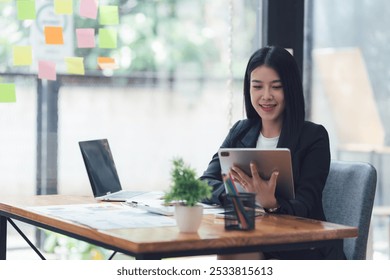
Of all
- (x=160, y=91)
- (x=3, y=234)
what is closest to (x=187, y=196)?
(x=3, y=234)

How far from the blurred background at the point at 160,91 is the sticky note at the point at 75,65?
2 centimetres

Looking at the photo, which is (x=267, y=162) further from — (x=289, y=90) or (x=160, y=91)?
(x=160, y=91)

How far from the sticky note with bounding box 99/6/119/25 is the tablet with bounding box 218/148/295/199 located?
1161 mm

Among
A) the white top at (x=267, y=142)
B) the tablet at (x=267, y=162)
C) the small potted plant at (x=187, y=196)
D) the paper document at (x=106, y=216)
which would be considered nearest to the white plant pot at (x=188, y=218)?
the small potted plant at (x=187, y=196)

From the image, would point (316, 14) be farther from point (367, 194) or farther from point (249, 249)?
point (249, 249)

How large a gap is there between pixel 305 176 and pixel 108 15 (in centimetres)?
124

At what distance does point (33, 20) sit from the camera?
3.00 meters

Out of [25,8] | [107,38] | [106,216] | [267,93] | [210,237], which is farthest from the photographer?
[107,38]

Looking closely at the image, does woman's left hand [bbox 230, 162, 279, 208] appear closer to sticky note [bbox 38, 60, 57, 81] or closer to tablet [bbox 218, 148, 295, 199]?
tablet [bbox 218, 148, 295, 199]

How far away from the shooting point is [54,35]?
303 centimetres

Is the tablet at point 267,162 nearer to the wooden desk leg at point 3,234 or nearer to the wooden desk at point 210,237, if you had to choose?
the wooden desk at point 210,237

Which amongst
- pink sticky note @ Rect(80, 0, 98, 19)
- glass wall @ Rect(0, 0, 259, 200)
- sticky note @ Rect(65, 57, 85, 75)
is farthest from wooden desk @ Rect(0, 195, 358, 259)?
pink sticky note @ Rect(80, 0, 98, 19)

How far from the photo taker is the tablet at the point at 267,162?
2.06 m

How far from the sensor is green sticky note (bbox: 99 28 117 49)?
3098mm
